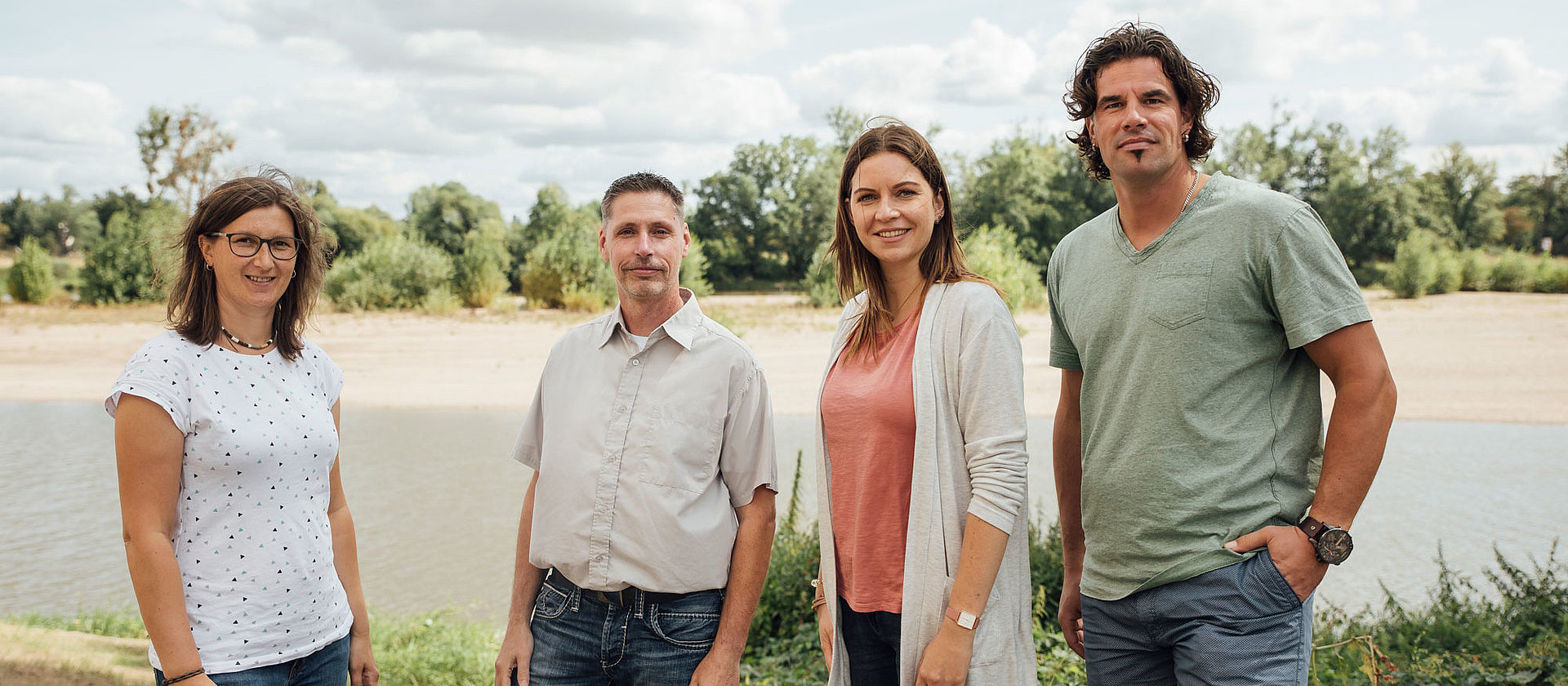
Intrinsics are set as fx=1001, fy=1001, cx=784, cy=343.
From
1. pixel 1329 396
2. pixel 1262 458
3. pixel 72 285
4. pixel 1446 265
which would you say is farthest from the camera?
pixel 72 285

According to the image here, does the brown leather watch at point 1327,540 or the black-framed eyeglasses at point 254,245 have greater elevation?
the black-framed eyeglasses at point 254,245

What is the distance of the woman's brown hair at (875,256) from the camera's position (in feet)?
7.98

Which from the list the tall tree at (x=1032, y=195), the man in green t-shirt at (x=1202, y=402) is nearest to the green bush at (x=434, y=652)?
the man in green t-shirt at (x=1202, y=402)

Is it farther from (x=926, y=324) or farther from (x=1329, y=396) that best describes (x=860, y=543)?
(x=1329, y=396)

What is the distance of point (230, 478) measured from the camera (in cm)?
225

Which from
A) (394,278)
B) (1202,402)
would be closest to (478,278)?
(394,278)

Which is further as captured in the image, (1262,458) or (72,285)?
(72,285)

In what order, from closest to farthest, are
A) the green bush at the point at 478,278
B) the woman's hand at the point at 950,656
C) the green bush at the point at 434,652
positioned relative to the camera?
1. the woman's hand at the point at 950,656
2. the green bush at the point at 434,652
3. the green bush at the point at 478,278

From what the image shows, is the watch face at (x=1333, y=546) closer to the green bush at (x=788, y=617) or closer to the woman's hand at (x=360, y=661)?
the woman's hand at (x=360, y=661)

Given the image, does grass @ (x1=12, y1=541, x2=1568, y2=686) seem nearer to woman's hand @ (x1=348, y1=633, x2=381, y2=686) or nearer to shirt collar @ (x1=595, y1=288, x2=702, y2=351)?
woman's hand @ (x1=348, y1=633, x2=381, y2=686)

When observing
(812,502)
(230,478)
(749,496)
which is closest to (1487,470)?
(812,502)

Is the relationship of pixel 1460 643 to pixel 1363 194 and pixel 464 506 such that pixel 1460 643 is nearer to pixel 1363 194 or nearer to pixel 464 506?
pixel 464 506

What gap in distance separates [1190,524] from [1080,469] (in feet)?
1.62

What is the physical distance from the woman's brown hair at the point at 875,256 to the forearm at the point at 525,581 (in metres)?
0.98
